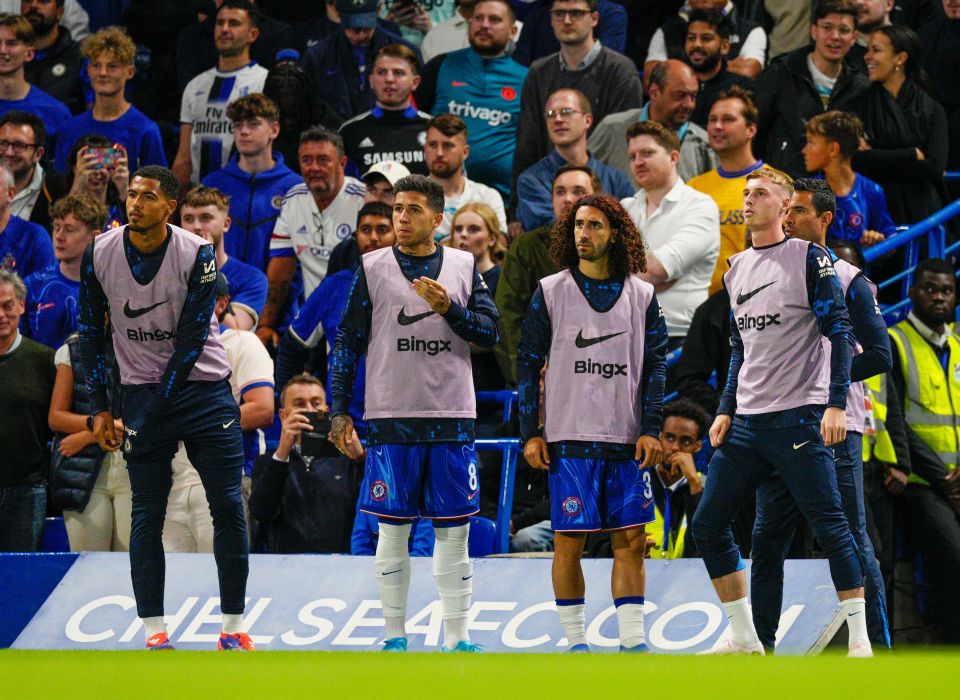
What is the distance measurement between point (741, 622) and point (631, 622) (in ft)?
1.61

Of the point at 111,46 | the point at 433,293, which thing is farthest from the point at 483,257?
the point at 111,46

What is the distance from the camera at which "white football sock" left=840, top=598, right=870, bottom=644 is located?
668 centimetres

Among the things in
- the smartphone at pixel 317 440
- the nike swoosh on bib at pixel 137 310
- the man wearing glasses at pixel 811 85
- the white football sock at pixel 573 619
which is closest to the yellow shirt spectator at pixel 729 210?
the man wearing glasses at pixel 811 85

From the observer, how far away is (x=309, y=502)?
8906mm

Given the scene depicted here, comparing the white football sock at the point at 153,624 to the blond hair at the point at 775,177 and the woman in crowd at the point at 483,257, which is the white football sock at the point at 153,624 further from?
the blond hair at the point at 775,177

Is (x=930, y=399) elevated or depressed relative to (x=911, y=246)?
depressed

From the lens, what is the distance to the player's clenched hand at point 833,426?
6586 millimetres

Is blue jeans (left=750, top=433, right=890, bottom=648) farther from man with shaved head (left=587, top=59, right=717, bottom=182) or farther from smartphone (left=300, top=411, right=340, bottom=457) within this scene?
man with shaved head (left=587, top=59, right=717, bottom=182)

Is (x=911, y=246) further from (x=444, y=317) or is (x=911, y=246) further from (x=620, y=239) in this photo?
(x=444, y=317)

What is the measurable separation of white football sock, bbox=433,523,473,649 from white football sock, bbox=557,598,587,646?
17.0 inches

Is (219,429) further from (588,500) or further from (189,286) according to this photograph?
(588,500)

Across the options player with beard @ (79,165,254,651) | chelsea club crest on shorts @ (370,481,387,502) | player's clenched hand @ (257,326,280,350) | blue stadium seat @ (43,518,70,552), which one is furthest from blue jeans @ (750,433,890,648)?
player's clenched hand @ (257,326,280,350)

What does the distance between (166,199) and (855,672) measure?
409cm

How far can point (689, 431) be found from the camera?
856 centimetres
